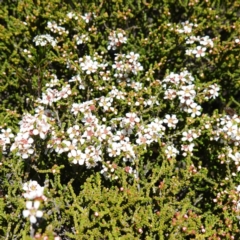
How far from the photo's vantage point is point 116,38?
4898mm

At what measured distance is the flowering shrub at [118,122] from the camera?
12.4 feet

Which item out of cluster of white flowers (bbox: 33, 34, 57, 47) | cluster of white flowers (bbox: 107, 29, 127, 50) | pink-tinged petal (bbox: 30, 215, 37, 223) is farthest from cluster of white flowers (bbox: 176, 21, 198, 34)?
pink-tinged petal (bbox: 30, 215, 37, 223)

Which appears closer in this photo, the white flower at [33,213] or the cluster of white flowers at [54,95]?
the white flower at [33,213]

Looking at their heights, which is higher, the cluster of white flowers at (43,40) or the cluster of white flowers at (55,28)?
the cluster of white flowers at (55,28)

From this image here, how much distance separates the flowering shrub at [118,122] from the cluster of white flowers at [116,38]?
2cm

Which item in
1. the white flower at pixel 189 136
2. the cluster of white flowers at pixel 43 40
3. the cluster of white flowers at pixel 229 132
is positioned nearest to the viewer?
the cluster of white flowers at pixel 229 132

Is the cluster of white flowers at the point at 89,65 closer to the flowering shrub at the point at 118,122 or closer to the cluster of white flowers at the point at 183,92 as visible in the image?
the flowering shrub at the point at 118,122

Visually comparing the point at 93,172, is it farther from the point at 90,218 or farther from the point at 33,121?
the point at 33,121

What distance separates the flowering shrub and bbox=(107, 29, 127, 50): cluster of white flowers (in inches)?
0.7

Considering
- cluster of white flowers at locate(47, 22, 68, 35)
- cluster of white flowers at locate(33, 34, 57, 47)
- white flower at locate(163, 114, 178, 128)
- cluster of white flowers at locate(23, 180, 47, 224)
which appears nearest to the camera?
cluster of white flowers at locate(23, 180, 47, 224)

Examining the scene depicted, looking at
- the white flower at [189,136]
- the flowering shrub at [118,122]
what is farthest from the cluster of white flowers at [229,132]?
the white flower at [189,136]

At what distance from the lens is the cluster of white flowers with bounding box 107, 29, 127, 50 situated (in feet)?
16.0

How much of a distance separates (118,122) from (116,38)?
1.25 meters

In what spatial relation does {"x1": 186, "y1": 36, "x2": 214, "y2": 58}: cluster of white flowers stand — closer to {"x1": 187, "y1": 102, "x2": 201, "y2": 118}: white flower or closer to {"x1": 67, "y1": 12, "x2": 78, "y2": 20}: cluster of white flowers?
{"x1": 187, "y1": 102, "x2": 201, "y2": 118}: white flower
